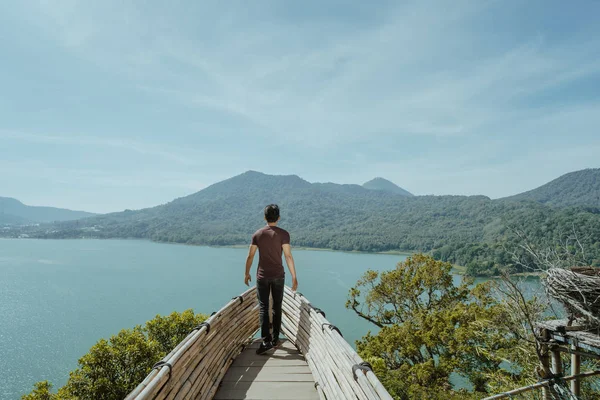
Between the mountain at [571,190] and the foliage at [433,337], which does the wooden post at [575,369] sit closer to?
the foliage at [433,337]

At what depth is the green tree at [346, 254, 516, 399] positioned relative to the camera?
31.6ft

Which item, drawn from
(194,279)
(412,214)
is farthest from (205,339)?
(412,214)

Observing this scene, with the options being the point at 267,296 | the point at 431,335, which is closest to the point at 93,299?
the point at 431,335

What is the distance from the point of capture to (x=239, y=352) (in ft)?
11.6

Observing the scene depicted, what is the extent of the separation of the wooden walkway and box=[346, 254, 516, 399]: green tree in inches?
263

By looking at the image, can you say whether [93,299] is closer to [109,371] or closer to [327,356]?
[109,371]

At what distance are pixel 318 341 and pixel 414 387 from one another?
26.6ft

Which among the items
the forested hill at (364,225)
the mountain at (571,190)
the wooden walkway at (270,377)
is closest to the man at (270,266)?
the wooden walkway at (270,377)

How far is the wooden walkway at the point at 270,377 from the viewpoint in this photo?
2.66 metres

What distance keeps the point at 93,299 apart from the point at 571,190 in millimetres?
181121

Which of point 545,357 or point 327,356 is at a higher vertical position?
point 327,356

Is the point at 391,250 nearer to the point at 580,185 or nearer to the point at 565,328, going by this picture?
the point at 565,328

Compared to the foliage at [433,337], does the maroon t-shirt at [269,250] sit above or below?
above

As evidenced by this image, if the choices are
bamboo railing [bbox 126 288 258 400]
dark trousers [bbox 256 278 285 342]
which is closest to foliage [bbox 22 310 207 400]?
bamboo railing [bbox 126 288 258 400]
